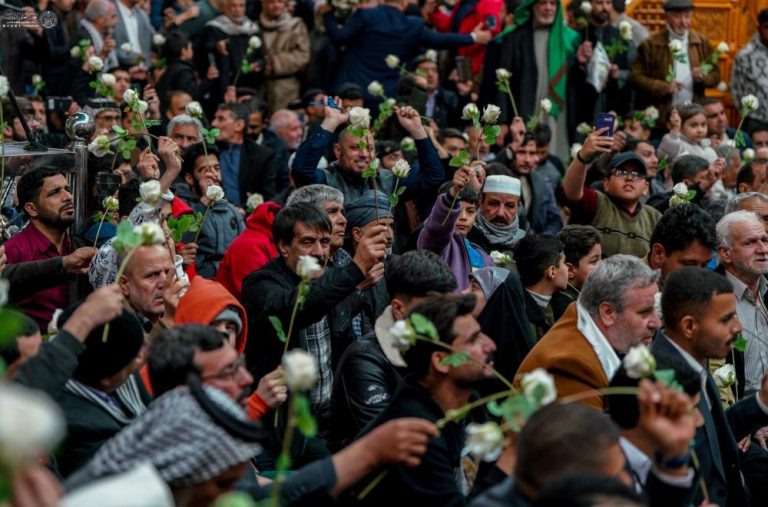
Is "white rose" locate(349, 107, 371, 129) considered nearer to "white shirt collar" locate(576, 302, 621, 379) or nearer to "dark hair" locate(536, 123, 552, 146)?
"white shirt collar" locate(576, 302, 621, 379)

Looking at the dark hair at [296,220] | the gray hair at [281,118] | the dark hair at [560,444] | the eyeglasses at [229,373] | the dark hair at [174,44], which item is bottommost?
the gray hair at [281,118]

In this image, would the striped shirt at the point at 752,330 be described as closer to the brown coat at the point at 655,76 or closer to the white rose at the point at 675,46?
the white rose at the point at 675,46

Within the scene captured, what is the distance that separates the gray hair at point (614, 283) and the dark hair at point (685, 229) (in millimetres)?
1317

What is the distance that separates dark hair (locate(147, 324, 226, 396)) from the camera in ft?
13.7

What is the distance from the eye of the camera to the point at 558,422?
11.5 feet

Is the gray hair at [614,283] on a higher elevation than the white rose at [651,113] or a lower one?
higher

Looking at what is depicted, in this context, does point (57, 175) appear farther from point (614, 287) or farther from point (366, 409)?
point (614, 287)

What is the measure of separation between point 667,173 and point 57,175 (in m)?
5.62

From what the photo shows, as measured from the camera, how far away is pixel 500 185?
7910 millimetres

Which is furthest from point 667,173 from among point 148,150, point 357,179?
point 148,150

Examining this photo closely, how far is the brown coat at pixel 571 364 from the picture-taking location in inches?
205

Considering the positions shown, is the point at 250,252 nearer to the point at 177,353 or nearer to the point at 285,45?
the point at 177,353

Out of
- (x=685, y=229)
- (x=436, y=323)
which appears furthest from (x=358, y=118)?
(x=436, y=323)

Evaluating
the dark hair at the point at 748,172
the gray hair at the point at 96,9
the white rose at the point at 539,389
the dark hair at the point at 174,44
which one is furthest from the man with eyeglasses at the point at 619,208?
the gray hair at the point at 96,9
